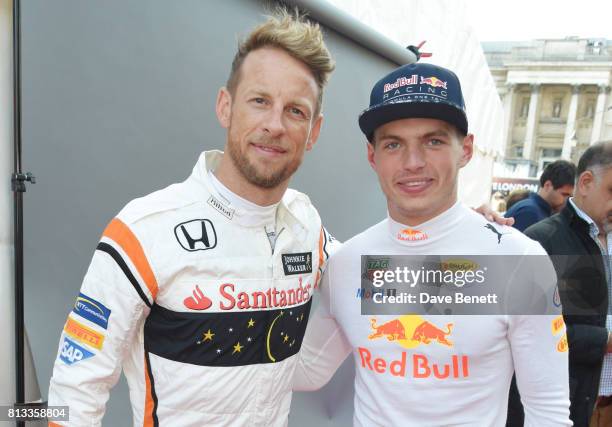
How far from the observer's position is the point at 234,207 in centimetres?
125

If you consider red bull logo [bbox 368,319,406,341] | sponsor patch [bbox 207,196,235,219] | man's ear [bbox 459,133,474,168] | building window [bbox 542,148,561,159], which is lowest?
red bull logo [bbox 368,319,406,341]

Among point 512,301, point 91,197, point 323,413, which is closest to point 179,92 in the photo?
point 91,197

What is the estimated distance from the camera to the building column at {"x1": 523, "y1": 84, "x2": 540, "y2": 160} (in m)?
40.2

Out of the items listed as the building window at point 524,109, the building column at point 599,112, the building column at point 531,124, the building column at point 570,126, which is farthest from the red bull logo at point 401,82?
the building window at point 524,109

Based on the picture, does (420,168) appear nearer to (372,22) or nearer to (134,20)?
(134,20)

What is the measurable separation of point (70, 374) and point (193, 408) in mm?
325

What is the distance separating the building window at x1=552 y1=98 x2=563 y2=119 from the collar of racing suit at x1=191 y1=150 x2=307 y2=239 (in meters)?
48.3

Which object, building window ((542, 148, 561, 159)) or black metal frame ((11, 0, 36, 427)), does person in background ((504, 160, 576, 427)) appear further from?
building window ((542, 148, 561, 159))

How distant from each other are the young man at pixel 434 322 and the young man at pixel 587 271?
810 millimetres

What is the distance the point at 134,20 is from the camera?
148 centimetres

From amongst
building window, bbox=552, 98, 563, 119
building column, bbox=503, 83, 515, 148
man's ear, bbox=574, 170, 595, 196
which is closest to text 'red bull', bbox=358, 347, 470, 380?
man's ear, bbox=574, 170, 595, 196

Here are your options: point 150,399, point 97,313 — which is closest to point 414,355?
point 150,399

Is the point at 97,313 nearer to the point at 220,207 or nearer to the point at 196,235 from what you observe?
the point at 196,235

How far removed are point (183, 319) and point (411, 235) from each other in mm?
719
